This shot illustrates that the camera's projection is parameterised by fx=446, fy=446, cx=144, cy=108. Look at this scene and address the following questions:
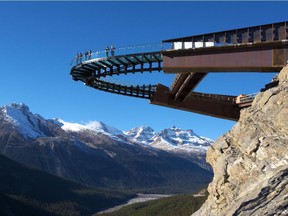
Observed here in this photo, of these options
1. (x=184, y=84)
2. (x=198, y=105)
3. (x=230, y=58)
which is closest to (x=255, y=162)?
(x=230, y=58)

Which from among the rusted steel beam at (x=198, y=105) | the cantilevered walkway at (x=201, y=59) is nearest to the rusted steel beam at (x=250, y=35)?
the cantilevered walkway at (x=201, y=59)

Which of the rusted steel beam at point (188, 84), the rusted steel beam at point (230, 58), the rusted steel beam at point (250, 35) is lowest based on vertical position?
the rusted steel beam at point (188, 84)

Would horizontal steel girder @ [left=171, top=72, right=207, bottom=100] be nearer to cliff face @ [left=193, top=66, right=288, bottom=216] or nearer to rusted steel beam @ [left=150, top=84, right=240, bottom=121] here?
rusted steel beam @ [left=150, top=84, right=240, bottom=121]

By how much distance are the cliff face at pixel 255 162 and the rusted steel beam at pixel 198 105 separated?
646 inches

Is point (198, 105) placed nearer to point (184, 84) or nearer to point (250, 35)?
point (184, 84)

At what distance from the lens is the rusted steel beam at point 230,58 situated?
119 feet

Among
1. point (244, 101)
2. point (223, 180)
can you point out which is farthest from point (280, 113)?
point (244, 101)

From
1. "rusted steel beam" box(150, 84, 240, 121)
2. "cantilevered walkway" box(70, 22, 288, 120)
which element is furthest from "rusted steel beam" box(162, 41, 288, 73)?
"rusted steel beam" box(150, 84, 240, 121)

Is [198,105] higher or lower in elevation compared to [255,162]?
higher

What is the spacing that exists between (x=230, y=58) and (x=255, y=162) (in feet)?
38.3

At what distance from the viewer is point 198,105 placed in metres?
56.9

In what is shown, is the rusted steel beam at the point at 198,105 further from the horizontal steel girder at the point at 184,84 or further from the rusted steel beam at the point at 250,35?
the rusted steel beam at the point at 250,35

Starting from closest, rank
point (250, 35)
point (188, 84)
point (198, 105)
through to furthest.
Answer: point (250, 35) → point (188, 84) → point (198, 105)

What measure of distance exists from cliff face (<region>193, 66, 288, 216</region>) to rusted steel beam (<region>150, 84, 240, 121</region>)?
1641cm
